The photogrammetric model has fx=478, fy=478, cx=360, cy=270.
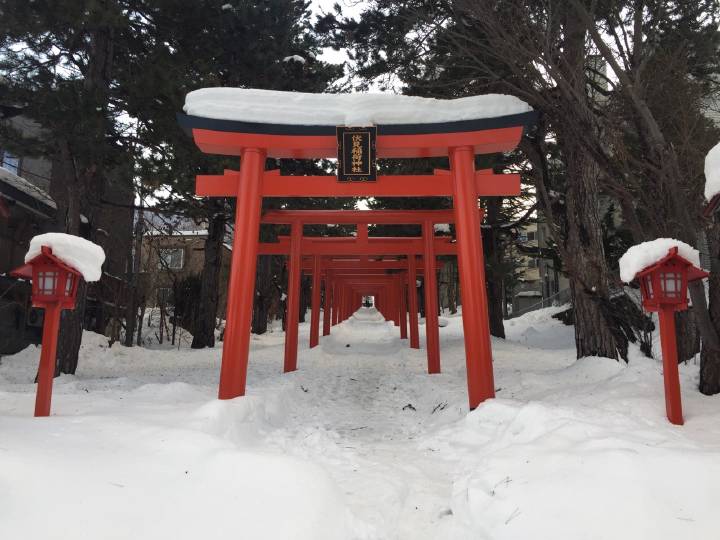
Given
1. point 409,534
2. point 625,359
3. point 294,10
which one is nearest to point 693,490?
point 409,534

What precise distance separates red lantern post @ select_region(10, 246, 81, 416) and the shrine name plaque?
330cm

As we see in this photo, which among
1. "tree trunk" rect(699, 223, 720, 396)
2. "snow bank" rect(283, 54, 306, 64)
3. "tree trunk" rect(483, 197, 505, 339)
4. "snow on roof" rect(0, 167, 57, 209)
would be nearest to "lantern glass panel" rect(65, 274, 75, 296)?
"tree trunk" rect(699, 223, 720, 396)

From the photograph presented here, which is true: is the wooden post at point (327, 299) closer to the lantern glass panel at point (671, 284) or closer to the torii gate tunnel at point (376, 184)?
the torii gate tunnel at point (376, 184)

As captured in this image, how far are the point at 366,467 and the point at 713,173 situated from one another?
370cm

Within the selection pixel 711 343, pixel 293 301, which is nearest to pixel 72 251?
pixel 293 301

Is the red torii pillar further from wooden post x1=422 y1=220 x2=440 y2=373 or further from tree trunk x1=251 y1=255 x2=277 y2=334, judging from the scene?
tree trunk x1=251 y1=255 x2=277 y2=334

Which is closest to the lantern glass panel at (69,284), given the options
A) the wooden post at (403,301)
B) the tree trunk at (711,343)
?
the tree trunk at (711,343)

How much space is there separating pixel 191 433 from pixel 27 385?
19.2 ft

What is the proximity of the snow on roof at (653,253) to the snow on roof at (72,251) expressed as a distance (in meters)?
5.05

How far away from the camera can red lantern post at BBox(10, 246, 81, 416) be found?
4.48m

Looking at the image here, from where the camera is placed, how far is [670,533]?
2.45 m

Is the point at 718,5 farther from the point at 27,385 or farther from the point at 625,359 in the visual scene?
the point at 27,385

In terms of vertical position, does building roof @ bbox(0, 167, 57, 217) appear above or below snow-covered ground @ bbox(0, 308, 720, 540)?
above

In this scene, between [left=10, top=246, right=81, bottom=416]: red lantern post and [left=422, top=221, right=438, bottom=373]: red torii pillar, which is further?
[left=422, top=221, right=438, bottom=373]: red torii pillar
